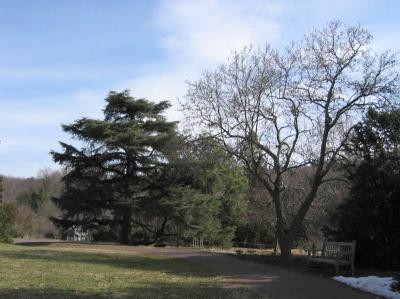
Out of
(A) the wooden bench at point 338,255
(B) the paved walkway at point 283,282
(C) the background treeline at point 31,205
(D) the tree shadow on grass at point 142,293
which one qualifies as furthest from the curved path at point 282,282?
(C) the background treeline at point 31,205

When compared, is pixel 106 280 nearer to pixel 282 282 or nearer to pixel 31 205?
pixel 282 282

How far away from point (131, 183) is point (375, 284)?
996 inches

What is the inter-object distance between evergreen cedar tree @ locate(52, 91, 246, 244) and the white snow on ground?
2137 centimetres

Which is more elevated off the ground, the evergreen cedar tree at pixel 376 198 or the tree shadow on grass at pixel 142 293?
the evergreen cedar tree at pixel 376 198

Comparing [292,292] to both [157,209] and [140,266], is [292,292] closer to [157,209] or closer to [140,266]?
[140,266]

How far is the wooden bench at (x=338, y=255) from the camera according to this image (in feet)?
52.6

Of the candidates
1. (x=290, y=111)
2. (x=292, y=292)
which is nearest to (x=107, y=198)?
(x=290, y=111)

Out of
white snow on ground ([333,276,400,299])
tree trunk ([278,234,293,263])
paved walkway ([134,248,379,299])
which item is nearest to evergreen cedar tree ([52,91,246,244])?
tree trunk ([278,234,293,263])

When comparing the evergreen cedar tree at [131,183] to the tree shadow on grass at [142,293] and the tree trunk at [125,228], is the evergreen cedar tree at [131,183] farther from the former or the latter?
the tree shadow on grass at [142,293]

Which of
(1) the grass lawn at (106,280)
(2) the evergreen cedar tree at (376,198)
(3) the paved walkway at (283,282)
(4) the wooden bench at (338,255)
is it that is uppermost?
(2) the evergreen cedar tree at (376,198)

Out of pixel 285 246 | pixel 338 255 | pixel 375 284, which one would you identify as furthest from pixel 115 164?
Result: pixel 375 284

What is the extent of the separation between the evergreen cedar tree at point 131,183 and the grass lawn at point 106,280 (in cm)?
1736

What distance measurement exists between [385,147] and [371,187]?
149 centimetres

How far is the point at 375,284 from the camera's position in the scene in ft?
43.4
